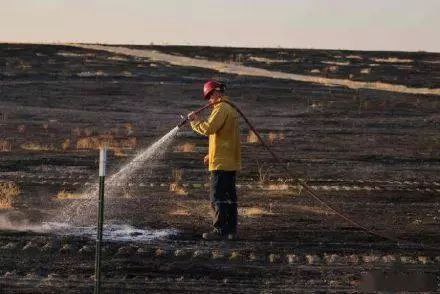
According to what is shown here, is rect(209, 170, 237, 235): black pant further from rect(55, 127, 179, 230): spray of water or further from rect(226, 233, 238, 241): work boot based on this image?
rect(55, 127, 179, 230): spray of water

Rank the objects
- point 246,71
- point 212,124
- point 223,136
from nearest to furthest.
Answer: point 212,124
point 223,136
point 246,71

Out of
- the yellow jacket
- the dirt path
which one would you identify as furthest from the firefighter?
the dirt path

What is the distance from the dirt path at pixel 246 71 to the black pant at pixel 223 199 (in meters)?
35.3

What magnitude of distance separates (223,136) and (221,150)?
7.1 inches

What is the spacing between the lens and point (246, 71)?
54.7 meters

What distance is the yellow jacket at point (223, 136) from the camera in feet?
37.7

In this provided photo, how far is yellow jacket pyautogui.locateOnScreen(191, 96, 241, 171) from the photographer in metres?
11.5

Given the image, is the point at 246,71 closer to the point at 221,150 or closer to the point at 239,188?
the point at 239,188

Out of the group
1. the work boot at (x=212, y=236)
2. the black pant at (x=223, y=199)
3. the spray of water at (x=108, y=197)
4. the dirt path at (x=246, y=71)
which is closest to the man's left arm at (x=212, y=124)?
the spray of water at (x=108, y=197)

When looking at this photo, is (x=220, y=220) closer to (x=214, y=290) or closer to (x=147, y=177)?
(x=214, y=290)

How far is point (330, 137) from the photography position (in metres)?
30.0

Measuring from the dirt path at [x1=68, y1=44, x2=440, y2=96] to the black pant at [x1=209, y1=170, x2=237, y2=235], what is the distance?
1391 inches

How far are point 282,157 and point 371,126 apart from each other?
1034cm

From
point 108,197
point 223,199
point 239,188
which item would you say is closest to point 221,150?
point 223,199
